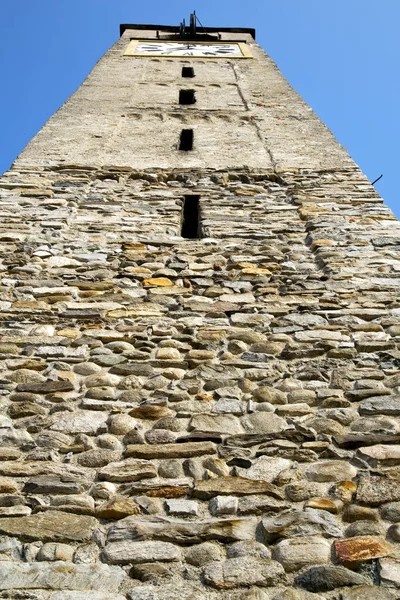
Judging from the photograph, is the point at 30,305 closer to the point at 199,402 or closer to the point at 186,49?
the point at 199,402

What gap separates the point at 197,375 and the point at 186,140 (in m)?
4.57

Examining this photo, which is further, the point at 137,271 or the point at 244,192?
the point at 244,192

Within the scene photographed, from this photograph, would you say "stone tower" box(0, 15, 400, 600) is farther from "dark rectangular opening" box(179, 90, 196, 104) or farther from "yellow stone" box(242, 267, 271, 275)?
"dark rectangular opening" box(179, 90, 196, 104)

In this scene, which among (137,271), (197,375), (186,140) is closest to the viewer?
(197,375)

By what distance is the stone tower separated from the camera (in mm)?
2174

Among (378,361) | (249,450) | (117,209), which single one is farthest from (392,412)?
(117,209)

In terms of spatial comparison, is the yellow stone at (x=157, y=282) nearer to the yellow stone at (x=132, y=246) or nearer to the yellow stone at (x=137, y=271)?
the yellow stone at (x=137, y=271)

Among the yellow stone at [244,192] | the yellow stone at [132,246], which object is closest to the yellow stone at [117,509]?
the yellow stone at [132,246]

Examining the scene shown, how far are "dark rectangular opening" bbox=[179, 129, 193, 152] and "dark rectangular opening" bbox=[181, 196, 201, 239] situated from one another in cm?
129

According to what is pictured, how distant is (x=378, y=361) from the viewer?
11.1 feet

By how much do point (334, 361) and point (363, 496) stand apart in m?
1.03

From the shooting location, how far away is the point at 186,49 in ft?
42.1

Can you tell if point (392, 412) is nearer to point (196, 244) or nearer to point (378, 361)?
point (378, 361)

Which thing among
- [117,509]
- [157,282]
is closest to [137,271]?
[157,282]
